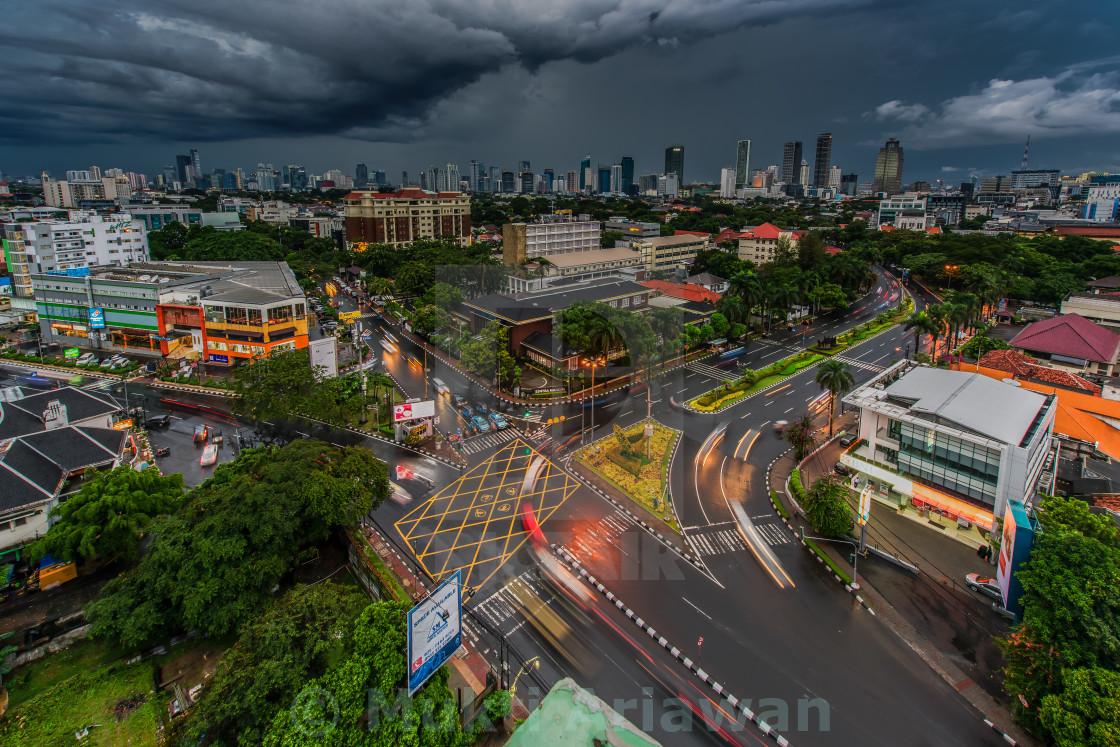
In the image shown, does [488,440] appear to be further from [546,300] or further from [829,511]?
[546,300]

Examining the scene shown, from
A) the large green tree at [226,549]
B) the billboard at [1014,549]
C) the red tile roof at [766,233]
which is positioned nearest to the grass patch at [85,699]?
the large green tree at [226,549]

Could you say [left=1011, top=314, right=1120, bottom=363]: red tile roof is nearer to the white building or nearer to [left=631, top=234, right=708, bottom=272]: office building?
[left=631, top=234, right=708, bottom=272]: office building

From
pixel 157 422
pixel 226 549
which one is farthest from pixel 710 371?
pixel 157 422

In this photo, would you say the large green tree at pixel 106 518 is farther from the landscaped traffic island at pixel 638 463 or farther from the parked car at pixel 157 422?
the landscaped traffic island at pixel 638 463

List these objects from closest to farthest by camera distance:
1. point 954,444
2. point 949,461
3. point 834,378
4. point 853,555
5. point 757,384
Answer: point 853,555 → point 954,444 → point 949,461 → point 834,378 → point 757,384

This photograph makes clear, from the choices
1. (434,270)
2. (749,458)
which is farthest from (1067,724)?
(434,270)
